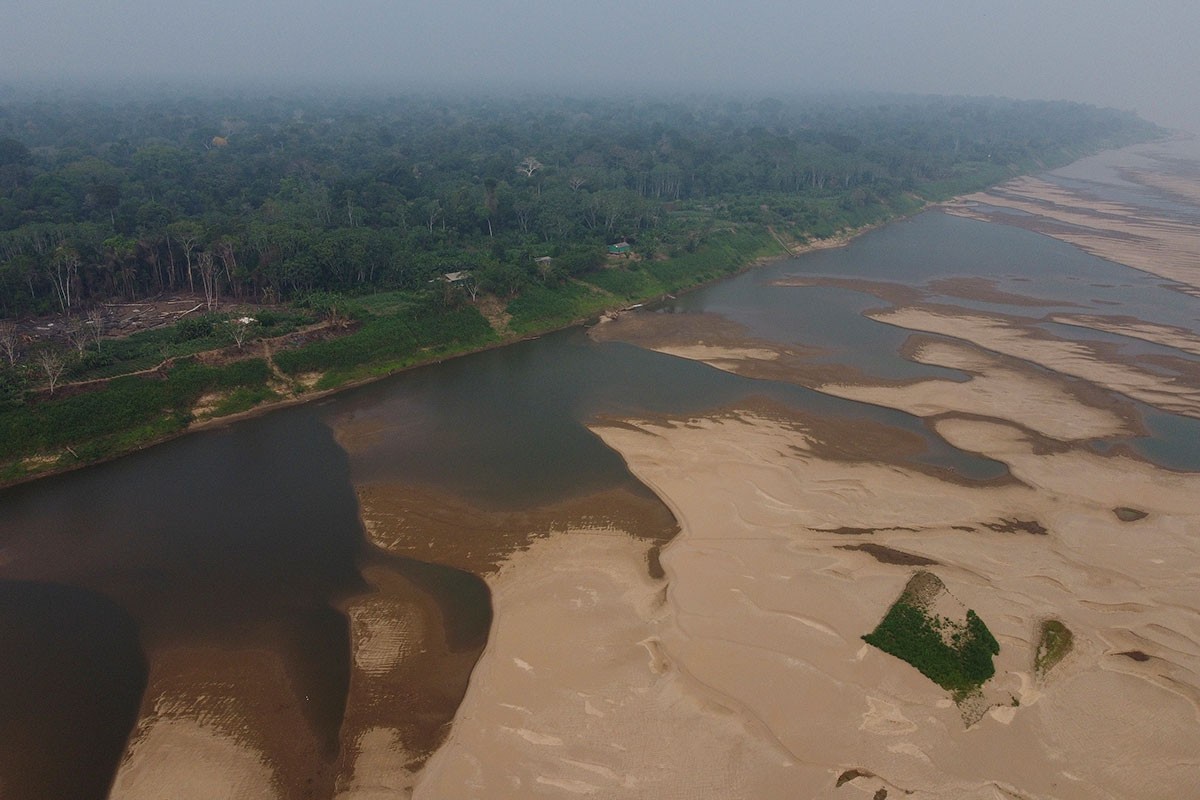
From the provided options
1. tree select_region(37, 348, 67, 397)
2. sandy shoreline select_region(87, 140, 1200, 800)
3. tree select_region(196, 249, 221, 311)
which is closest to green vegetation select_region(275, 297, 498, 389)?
sandy shoreline select_region(87, 140, 1200, 800)

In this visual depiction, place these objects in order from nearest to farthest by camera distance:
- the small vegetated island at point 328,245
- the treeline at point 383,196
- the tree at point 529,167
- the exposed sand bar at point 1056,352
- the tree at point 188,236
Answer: the small vegetated island at point 328,245, the exposed sand bar at point 1056,352, the tree at point 188,236, the treeline at point 383,196, the tree at point 529,167

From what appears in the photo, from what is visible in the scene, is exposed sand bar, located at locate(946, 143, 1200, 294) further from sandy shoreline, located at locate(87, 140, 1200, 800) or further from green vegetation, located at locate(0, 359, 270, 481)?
green vegetation, located at locate(0, 359, 270, 481)

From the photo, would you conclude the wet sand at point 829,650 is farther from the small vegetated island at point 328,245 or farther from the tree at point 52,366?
the tree at point 52,366

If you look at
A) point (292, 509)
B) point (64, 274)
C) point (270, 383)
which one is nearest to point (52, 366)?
point (270, 383)

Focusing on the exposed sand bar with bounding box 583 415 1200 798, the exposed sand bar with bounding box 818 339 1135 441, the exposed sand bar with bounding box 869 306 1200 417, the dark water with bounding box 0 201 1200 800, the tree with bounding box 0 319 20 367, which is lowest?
the dark water with bounding box 0 201 1200 800

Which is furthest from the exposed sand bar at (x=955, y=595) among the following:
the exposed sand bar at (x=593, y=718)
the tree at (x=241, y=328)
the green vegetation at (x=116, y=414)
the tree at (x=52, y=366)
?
the tree at (x=52, y=366)
